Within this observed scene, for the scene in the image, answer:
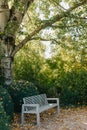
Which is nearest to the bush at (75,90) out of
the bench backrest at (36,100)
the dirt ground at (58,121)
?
the dirt ground at (58,121)

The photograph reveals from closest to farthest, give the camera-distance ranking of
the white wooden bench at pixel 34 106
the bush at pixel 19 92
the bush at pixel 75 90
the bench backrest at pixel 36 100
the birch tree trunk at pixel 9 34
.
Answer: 1. the white wooden bench at pixel 34 106
2. the bench backrest at pixel 36 100
3. the bush at pixel 19 92
4. the birch tree trunk at pixel 9 34
5. the bush at pixel 75 90

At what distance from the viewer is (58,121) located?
12812 millimetres

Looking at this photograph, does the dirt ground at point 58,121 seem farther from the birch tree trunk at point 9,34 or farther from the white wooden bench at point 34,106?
the birch tree trunk at point 9,34

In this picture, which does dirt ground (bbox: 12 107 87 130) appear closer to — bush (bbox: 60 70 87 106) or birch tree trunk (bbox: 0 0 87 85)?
bush (bbox: 60 70 87 106)

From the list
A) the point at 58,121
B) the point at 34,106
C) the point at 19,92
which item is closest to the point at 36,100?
the point at 19,92

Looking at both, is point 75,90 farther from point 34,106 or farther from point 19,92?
point 34,106

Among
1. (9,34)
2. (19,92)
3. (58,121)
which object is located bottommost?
(58,121)

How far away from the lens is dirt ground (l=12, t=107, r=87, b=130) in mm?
11643

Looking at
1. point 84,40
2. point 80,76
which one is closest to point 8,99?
point 84,40

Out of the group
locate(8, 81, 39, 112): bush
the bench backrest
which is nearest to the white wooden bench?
the bench backrest

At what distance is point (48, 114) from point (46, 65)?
14.7 feet

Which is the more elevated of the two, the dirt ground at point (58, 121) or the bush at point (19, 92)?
the bush at point (19, 92)

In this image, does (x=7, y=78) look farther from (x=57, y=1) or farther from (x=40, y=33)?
(x=57, y=1)

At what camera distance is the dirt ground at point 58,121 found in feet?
38.2
